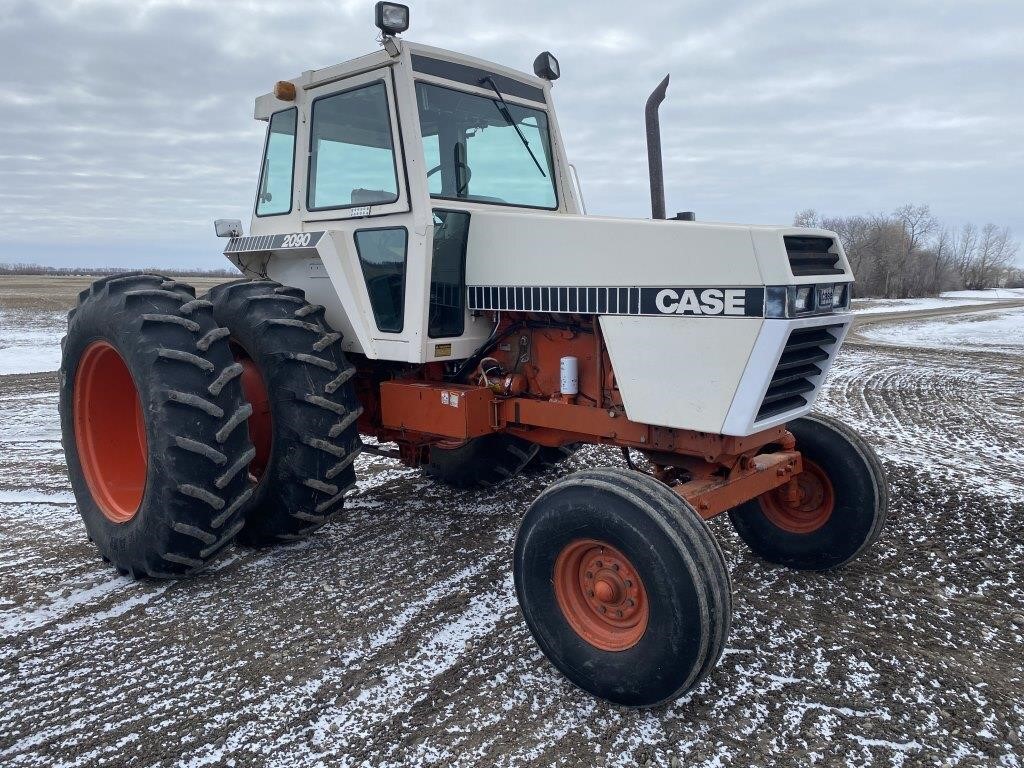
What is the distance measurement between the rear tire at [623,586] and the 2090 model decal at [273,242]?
7.50 ft

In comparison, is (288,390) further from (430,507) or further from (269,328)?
(430,507)

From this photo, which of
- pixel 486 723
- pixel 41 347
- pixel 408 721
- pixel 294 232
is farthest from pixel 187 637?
pixel 41 347

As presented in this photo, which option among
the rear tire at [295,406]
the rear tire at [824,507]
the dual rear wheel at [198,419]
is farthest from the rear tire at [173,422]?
the rear tire at [824,507]

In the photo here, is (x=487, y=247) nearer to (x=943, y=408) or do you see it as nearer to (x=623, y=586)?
(x=623, y=586)

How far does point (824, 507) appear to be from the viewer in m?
4.14

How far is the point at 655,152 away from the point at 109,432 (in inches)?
144

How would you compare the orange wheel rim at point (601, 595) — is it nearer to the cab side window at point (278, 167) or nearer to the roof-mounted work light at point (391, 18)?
the roof-mounted work light at point (391, 18)

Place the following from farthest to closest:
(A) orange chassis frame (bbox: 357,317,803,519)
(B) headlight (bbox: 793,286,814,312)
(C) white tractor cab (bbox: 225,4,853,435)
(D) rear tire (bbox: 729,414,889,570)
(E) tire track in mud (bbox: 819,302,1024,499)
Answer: (E) tire track in mud (bbox: 819,302,1024,499), (D) rear tire (bbox: 729,414,889,570), (A) orange chassis frame (bbox: 357,317,803,519), (C) white tractor cab (bbox: 225,4,853,435), (B) headlight (bbox: 793,286,814,312)

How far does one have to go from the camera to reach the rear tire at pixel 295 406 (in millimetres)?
4051

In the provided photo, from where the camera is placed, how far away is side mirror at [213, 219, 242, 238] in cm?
528

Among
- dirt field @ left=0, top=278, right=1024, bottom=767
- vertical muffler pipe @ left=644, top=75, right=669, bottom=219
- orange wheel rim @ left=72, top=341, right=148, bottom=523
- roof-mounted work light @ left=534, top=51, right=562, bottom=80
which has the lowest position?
dirt field @ left=0, top=278, right=1024, bottom=767

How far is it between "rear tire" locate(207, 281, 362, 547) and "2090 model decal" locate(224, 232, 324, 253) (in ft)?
1.07

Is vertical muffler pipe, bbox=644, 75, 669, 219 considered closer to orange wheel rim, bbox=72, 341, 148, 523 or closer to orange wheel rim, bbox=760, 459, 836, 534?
orange wheel rim, bbox=760, 459, 836, 534

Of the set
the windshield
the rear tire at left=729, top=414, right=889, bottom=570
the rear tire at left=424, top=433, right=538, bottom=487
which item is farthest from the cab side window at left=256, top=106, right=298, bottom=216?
the rear tire at left=729, top=414, right=889, bottom=570
